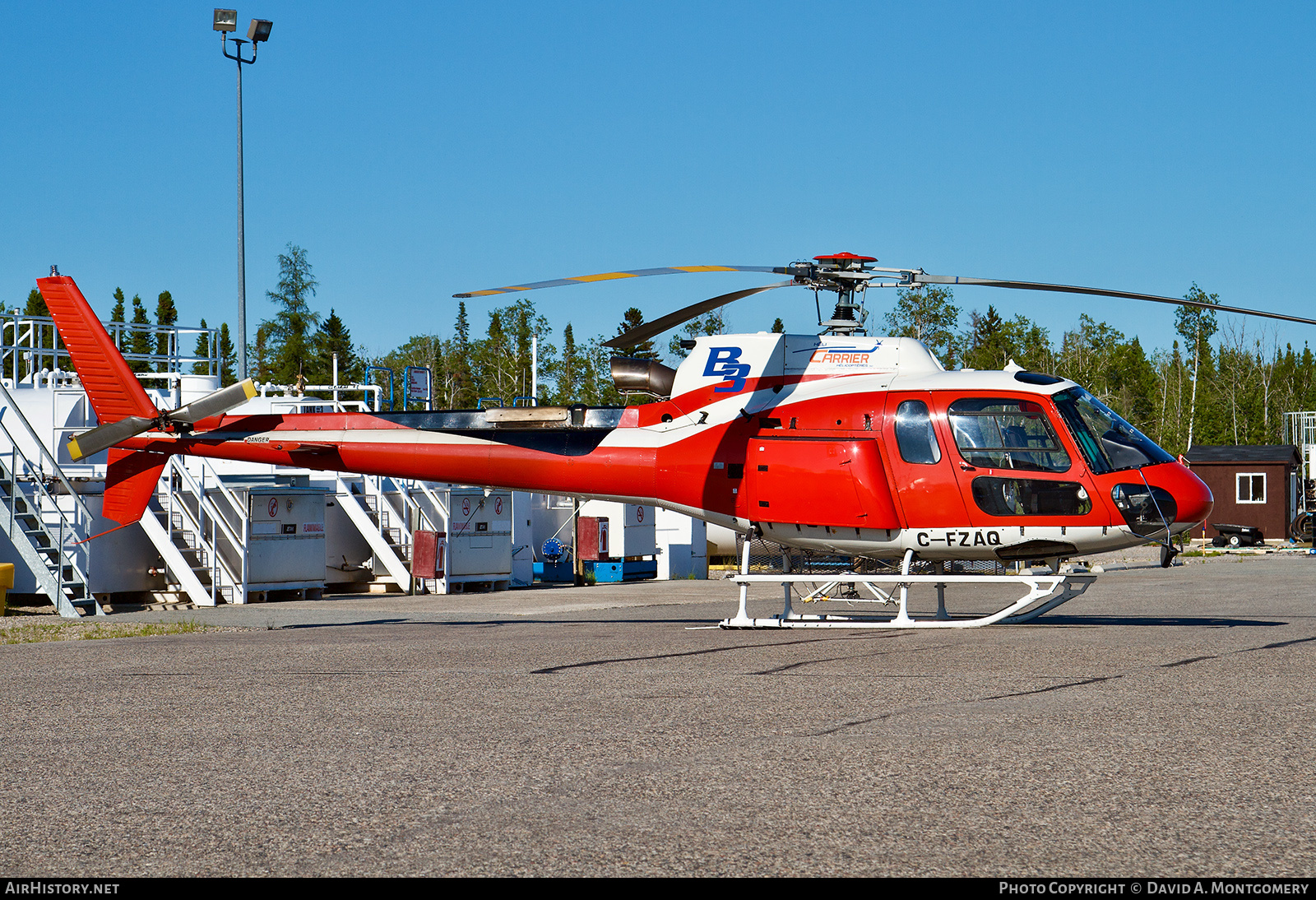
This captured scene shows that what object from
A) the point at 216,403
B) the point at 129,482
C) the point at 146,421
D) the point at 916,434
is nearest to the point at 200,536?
the point at 129,482

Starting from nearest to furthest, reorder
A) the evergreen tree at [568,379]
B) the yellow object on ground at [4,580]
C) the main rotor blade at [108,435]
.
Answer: the main rotor blade at [108,435], the yellow object on ground at [4,580], the evergreen tree at [568,379]

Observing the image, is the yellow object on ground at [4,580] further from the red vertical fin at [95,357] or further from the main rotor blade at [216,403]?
the main rotor blade at [216,403]

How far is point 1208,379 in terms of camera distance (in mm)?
82375

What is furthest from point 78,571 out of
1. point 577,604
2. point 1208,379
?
point 1208,379

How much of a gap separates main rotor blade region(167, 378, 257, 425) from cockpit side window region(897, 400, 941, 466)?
24.0ft

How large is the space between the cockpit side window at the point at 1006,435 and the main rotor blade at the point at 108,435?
31.3 ft

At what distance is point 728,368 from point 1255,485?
39545 millimetres

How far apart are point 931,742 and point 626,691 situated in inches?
106

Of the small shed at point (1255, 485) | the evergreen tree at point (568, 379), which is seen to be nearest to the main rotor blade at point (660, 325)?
the small shed at point (1255, 485)

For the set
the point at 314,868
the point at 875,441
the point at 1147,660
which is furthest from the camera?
the point at 875,441

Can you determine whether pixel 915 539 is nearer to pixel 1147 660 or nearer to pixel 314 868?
pixel 1147 660

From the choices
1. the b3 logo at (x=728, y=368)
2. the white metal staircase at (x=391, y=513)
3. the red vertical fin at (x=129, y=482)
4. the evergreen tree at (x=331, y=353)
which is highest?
the evergreen tree at (x=331, y=353)

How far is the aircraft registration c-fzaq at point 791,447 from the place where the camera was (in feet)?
42.6

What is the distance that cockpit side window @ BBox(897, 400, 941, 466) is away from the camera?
1324 cm
